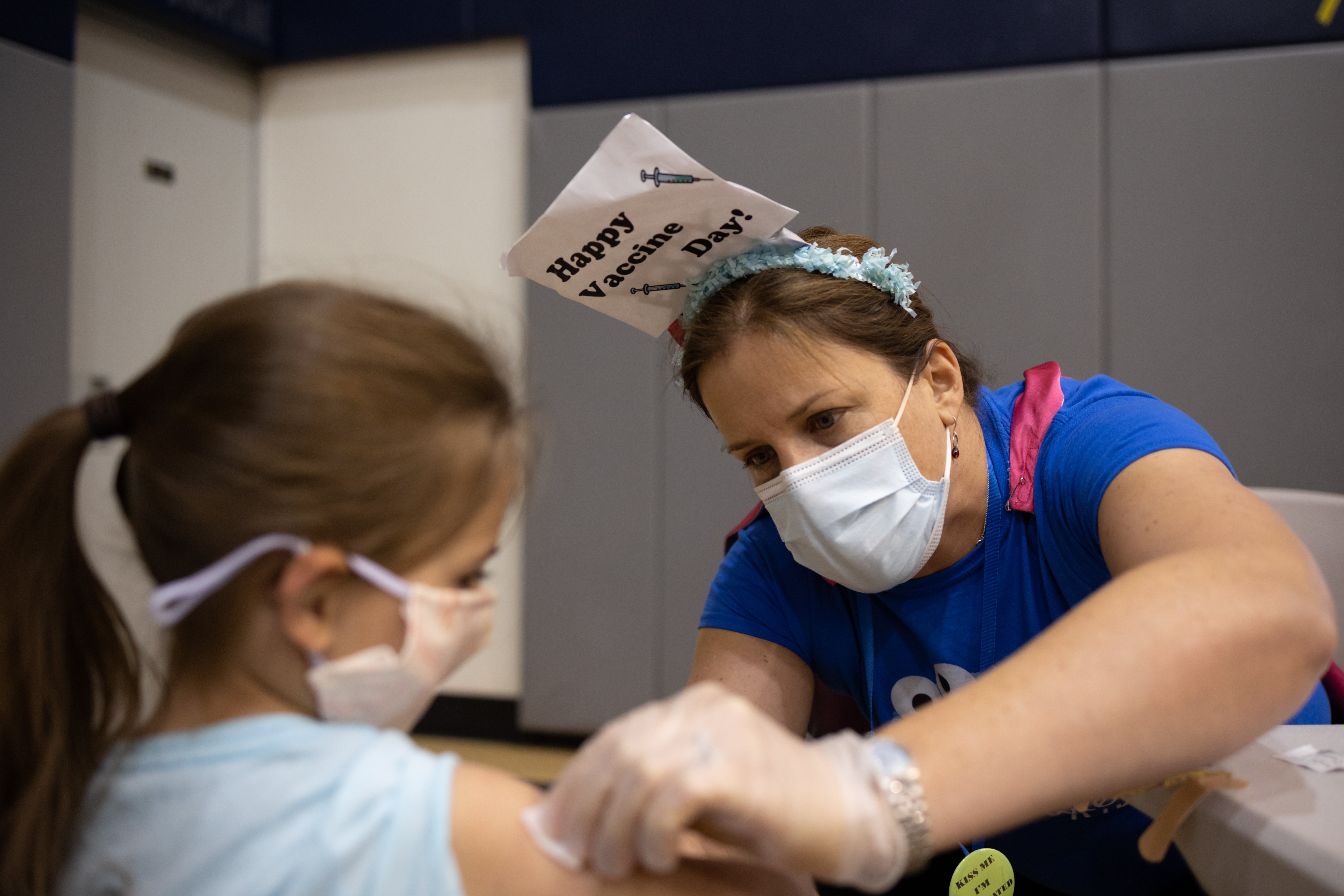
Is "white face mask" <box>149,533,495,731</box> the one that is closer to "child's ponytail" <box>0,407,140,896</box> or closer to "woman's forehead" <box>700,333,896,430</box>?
"child's ponytail" <box>0,407,140,896</box>

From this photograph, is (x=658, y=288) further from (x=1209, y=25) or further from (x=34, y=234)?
(x=34, y=234)

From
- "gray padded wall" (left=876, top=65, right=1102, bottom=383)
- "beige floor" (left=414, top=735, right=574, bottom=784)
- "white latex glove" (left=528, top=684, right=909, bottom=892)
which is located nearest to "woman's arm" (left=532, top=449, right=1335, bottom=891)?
"white latex glove" (left=528, top=684, right=909, bottom=892)

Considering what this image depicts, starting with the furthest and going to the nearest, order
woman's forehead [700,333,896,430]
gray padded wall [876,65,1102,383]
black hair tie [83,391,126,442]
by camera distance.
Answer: gray padded wall [876,65,1102,383] < woman's forehead [700,333,896,430] < black hair tie [83,391,126,442]

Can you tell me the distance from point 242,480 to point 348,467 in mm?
73

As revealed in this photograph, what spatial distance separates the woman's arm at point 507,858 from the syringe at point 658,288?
2.43 ft

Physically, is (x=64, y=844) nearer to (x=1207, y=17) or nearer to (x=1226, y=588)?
(x=1226, y=588)

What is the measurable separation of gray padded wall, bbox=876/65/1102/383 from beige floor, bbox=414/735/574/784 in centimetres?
193

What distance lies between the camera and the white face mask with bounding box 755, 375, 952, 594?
3.83 ft

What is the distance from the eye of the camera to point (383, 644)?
2.45 feet

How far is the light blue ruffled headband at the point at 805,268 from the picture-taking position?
1.23 metres

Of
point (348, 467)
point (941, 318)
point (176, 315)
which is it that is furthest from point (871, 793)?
point (176, 315)

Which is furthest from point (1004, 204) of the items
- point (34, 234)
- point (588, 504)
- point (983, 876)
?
point (34, 234)

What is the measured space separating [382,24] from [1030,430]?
10.5 ft

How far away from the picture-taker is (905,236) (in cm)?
295
